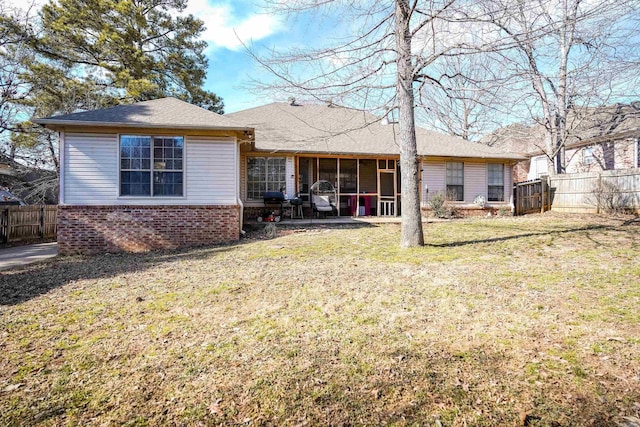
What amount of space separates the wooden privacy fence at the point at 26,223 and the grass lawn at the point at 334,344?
836 cm

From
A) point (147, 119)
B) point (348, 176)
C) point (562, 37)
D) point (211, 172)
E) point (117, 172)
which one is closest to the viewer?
point (562, 37)

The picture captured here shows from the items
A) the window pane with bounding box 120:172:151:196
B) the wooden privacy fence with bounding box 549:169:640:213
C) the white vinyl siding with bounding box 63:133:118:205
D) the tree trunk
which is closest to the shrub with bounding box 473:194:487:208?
the wooden privacy fence with bounding box 549:169:640:213

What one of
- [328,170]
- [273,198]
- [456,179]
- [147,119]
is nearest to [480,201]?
[456,179]

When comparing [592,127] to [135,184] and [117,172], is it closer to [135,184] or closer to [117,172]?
[135,184]

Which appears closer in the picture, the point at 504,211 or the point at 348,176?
the point at 504,211

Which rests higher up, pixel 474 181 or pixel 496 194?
pixel 474 181

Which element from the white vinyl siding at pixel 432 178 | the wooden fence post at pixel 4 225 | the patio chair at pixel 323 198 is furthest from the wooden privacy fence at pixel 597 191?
the wooden fence post at pixel 4 225

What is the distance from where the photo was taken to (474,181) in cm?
1479

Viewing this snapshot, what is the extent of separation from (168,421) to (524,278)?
4.44 meters

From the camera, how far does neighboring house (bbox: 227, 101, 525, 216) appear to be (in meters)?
13.0

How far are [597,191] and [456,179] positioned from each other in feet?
15.7

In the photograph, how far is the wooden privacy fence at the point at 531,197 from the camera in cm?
1416

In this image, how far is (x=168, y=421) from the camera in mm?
1994

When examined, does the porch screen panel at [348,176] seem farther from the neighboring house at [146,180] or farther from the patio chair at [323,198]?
the neighboring house at [146,180]
